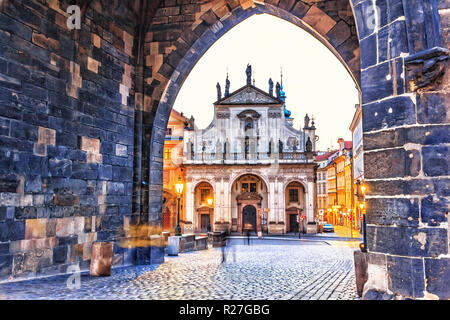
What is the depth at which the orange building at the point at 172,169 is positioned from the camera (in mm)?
42625

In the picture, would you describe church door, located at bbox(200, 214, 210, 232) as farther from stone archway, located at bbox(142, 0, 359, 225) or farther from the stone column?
stone archway, located at bbox(142, 0, 359, 225)

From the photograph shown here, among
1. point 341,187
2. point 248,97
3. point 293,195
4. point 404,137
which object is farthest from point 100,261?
point 341,187

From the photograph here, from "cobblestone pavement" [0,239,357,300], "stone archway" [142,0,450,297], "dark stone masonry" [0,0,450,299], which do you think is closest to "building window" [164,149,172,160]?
"dark stone masonry" [0,0,450,299]

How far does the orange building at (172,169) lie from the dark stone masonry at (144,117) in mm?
30177

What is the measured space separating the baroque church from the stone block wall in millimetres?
28880

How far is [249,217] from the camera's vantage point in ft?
132

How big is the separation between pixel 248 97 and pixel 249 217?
11.9 m

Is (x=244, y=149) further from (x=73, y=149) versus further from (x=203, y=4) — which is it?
(x=73, y=149)

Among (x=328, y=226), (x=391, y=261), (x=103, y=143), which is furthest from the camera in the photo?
(x=328, y=226)

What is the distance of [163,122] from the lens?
37.8 ft

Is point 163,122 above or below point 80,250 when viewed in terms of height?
above

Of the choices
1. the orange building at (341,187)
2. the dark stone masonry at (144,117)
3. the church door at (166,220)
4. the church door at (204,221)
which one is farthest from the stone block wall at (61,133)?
the orange building at (341,187)

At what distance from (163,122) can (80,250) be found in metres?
4.19
